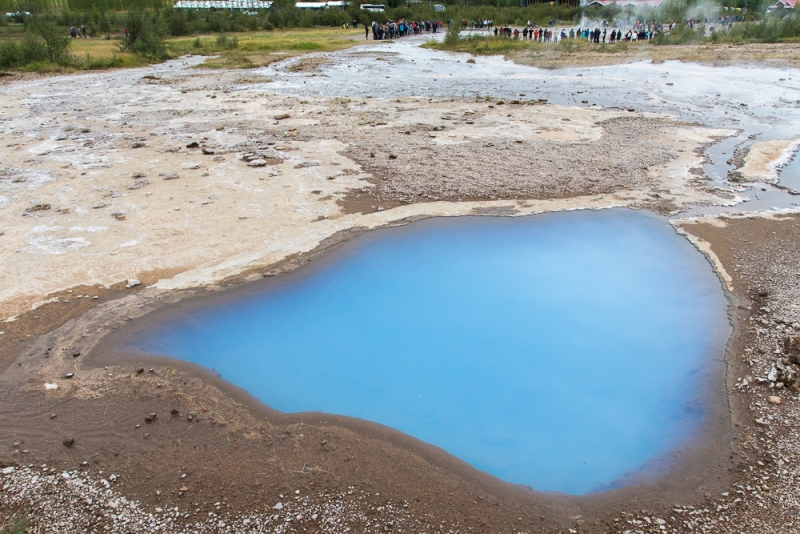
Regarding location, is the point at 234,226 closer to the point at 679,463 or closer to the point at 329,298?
the point at 329,298

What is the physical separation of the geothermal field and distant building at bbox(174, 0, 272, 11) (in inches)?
1848

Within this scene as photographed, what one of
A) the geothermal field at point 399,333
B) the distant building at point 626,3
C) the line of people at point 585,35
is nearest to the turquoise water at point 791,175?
the geothermal field at point 399,333

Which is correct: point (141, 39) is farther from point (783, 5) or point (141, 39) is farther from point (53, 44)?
point (783, 5)

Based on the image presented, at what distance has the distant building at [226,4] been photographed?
49.4 meters

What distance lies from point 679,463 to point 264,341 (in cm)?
308

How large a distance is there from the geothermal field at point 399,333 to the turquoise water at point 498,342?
24mm

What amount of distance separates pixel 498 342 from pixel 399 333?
823 millimetres

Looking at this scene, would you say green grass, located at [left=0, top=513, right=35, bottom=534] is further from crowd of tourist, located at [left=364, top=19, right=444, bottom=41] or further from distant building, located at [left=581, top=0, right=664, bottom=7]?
distant building, located at [left=581, top=0, right=664, bottom=7]

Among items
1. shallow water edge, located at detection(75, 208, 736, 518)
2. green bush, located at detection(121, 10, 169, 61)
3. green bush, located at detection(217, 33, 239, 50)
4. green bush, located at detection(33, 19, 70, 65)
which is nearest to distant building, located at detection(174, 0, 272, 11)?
green bush, located at detection(217, 33, 239, 50)

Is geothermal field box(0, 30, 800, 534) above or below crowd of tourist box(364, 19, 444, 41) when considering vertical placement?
below

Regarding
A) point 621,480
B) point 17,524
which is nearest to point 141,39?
point 17,524

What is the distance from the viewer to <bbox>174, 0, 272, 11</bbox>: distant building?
49397mm

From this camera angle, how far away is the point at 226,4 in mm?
52750

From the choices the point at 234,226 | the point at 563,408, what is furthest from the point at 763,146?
the point at 234,226
